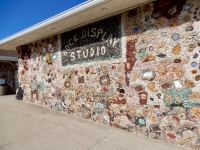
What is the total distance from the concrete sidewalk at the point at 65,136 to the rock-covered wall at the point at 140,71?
0.80 ft

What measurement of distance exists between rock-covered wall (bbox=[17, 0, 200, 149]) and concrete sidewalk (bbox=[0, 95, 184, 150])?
0.80ft

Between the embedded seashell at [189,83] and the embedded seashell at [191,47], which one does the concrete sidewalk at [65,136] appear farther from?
the embedded seashell at [191,47]

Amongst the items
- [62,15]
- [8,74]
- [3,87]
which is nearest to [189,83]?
[62,15]

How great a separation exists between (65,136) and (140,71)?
2031mm

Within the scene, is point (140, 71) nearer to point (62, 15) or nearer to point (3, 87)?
point (62, 15)

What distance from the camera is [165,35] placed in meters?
2.54

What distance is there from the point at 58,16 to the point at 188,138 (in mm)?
3698

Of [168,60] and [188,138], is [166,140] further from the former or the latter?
[168,60]

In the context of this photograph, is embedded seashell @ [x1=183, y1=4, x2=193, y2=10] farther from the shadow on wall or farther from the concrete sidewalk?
the shadow on wall

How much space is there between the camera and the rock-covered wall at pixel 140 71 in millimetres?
2320

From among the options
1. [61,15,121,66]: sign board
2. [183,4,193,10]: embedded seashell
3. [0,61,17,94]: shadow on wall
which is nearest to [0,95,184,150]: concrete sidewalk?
[61,15,121,66]: sign board

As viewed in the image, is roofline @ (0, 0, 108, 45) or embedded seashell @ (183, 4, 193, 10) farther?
roofline @ (0, 0, 108, 45)

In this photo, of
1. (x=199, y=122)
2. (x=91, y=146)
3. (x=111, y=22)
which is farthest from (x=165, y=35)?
(x=91, y=146)

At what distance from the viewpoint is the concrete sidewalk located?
7.81ft
